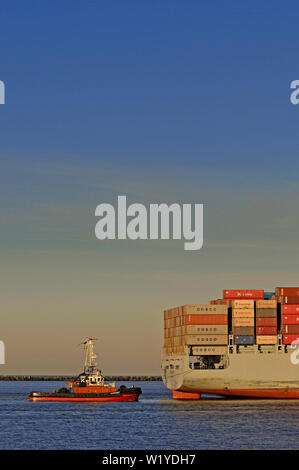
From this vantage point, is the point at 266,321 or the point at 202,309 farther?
the point at 202,309

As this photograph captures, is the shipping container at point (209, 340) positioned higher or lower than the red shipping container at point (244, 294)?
lower

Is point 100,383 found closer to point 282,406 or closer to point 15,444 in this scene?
point 282,406

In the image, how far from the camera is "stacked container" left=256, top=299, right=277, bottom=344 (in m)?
138

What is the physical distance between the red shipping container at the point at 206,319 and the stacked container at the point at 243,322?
1826mm

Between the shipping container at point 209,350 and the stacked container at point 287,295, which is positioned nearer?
the stacked container at point 287,295

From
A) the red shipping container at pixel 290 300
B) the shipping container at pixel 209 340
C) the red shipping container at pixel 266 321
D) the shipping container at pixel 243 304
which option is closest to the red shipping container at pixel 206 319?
the shipping container at pixel 209 340

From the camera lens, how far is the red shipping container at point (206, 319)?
139 metres

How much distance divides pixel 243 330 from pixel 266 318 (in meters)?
4.26

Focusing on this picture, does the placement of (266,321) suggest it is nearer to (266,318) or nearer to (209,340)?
(266,318)

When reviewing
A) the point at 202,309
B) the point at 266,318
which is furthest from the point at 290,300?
the point at 202,309

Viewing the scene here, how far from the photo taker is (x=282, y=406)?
12181 cm

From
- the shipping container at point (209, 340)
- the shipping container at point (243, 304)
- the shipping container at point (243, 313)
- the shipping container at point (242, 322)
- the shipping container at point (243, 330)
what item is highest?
the shipping container at point (243, 304)

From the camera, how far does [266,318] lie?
13838 centimetres

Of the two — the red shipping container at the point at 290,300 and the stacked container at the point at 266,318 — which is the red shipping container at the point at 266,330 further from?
the red shipping container at the point at 290,300
